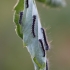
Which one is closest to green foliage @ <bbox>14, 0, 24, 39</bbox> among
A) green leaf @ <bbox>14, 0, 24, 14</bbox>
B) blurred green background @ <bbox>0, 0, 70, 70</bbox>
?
green leaf @ <bbox>14, 0, 24, 14</bbox>

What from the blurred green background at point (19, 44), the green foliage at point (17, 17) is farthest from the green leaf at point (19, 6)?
the blurred green background at point (19, 44)

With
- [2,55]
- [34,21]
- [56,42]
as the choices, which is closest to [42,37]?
[34,21]

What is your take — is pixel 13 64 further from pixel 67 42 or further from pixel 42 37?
pixel 42 37

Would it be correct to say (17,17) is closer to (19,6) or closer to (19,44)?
(19,6)

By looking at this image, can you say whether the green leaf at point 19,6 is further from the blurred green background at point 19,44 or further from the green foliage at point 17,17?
the blurred green background at point 19,44

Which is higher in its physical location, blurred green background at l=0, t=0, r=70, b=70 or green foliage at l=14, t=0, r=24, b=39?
green foliage at l=14, t=0, r=24, b=39

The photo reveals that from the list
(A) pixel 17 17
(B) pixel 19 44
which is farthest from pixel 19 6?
(B) pixel 19 44

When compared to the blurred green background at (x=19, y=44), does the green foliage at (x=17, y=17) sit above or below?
above

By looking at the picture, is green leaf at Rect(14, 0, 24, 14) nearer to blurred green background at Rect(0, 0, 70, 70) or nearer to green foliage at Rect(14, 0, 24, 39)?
green foliage at Rect(14, 0, 24, 39)

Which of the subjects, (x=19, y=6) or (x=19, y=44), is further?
(x=19, y=44)

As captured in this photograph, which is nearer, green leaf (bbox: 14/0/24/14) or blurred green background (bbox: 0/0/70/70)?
green leaf (bbox: 14/0/24/14)

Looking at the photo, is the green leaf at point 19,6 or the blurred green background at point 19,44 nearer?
the green leaf at point 19,6
